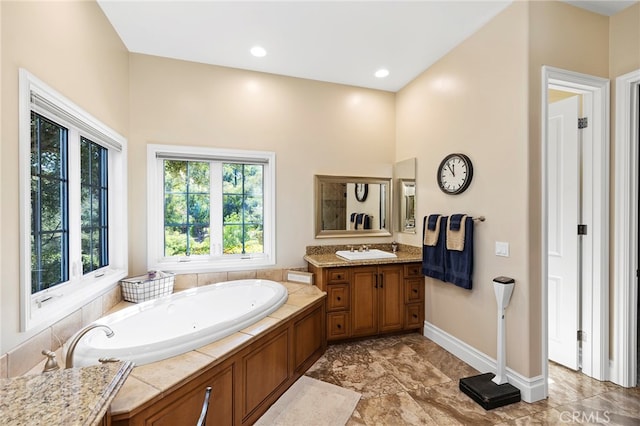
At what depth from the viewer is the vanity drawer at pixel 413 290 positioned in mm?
3195

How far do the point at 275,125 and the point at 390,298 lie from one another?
228 cm

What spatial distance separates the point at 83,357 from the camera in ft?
4.89

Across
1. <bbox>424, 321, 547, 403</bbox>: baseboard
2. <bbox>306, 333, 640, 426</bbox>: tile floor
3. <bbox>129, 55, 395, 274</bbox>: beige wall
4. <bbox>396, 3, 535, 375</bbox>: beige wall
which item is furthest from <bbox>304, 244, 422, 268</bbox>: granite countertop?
<bbox>306, 333, 640, 426</bbox>: tile floor

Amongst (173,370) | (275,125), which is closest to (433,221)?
(275,125)

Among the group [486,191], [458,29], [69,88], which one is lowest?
[486,191]

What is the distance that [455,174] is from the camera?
9.17 feet

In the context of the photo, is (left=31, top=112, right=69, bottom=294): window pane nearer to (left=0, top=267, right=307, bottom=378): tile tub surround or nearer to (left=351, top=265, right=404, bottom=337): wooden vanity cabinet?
(left=0, top=267, right=307, bottom=378): tile tub surround

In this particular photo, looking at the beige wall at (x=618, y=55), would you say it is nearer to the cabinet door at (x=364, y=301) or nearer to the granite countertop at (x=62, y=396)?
the cabinet door at (x=364, y=301)

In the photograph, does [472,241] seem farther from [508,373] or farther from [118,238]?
[118,238]

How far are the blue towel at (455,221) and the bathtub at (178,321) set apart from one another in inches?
64.1

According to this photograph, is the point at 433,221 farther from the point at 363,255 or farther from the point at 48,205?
the point at 48,205

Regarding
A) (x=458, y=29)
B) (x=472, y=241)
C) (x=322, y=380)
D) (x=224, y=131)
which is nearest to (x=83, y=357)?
(x=322, y=380)

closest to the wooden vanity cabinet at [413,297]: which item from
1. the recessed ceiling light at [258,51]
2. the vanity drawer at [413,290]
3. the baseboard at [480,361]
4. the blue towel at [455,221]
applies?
the vanity drawer at [413,290]

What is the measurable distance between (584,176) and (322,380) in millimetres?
2704
